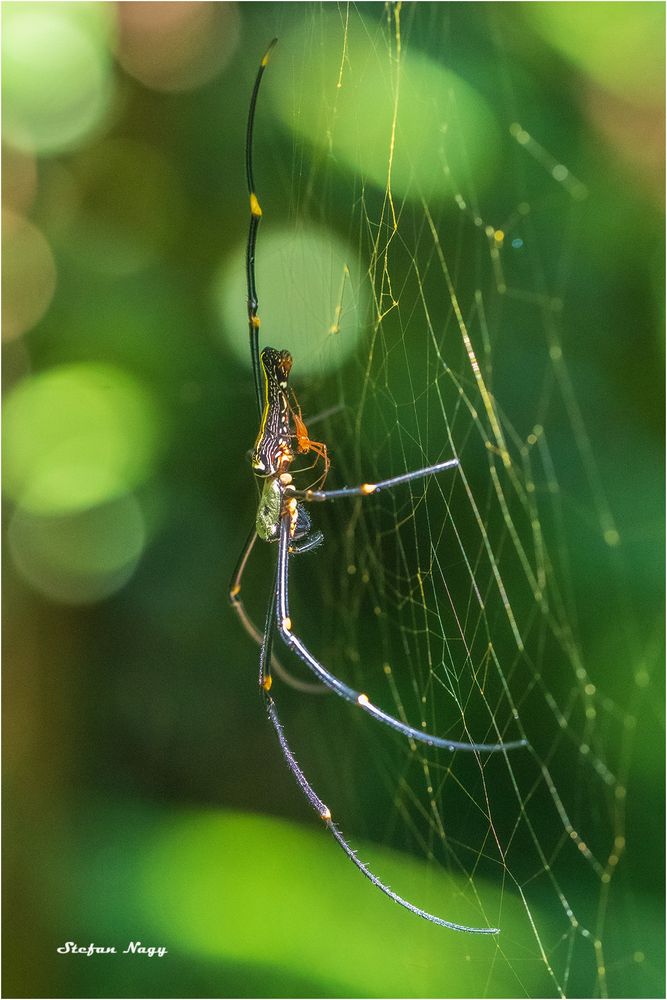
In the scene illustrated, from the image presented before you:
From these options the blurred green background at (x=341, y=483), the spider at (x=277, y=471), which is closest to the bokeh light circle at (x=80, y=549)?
the blurred green background at (x=341, y=483)

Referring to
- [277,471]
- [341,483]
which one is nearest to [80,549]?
[341,483]

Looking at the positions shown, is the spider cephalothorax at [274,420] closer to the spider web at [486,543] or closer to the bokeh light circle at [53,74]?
the spider web at [486,543]

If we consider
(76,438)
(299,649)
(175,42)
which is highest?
(175,42)

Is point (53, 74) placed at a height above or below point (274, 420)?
above

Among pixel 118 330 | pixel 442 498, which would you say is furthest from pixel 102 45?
pixel 442 498

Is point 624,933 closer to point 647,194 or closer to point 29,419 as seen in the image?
point 647,194

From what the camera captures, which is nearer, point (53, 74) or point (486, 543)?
point (486, 543)

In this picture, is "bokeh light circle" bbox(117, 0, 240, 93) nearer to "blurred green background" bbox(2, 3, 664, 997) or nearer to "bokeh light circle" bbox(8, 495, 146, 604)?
"blurred green background" bbox(2, 3, 664, 997)

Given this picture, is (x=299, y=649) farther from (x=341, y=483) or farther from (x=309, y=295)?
(x=309, y=295)

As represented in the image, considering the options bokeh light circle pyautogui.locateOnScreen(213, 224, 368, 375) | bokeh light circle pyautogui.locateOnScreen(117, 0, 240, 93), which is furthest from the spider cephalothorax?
bokeh light circle pyautogui.locateOnScreen(117, 0, 240, 93)
